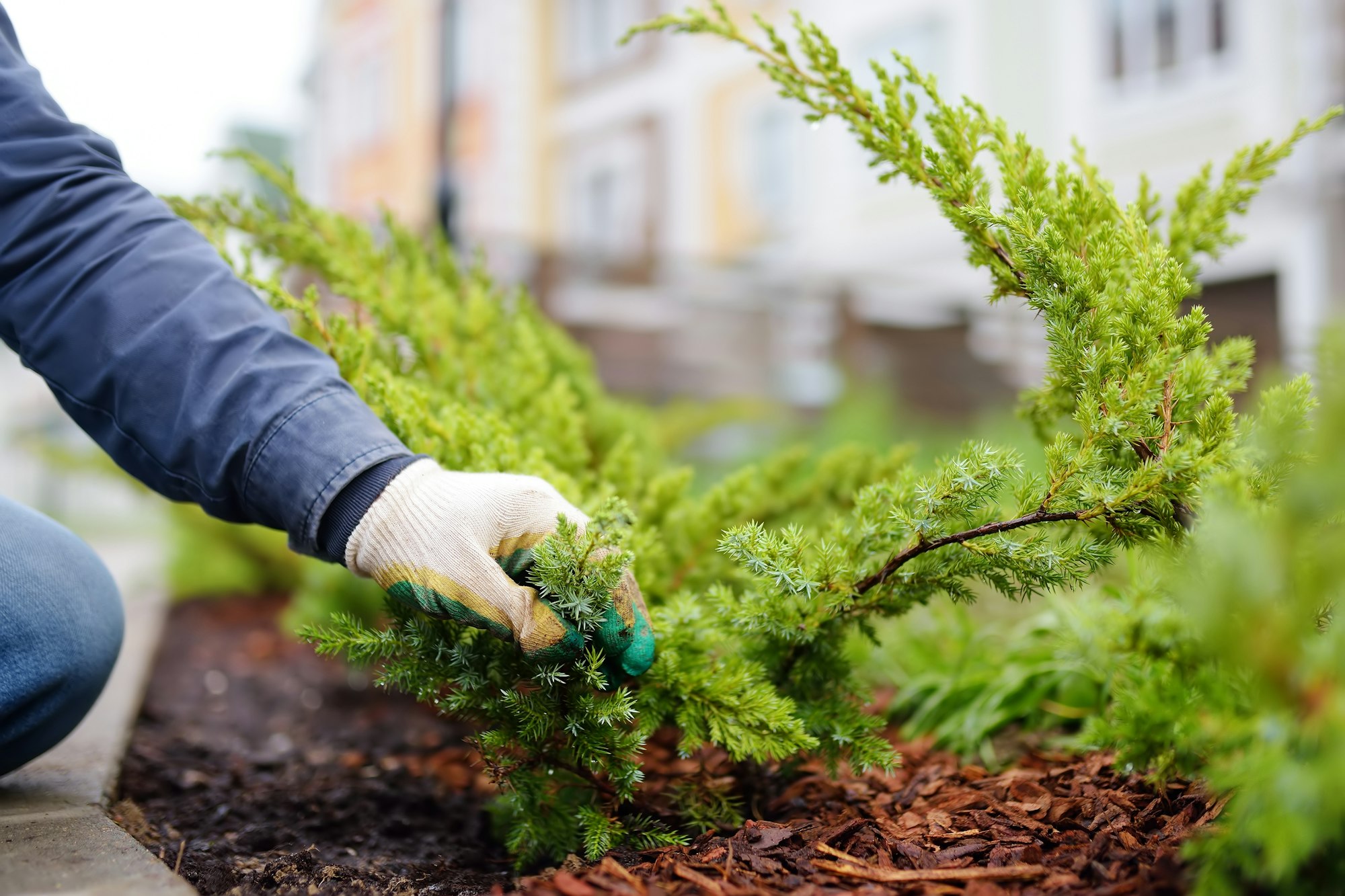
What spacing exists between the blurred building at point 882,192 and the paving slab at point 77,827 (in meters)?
3.70

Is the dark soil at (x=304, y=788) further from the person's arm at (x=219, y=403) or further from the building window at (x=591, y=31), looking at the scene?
the building window at (x=591, y=31)

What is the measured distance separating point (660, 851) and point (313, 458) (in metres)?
0.66

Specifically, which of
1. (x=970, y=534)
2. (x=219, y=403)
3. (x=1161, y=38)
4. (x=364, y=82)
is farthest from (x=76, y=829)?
(x=364, y=82)

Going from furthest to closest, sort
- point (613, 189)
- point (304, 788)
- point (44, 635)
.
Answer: point (613, 189)
point (304, 788)
point (44, 635)

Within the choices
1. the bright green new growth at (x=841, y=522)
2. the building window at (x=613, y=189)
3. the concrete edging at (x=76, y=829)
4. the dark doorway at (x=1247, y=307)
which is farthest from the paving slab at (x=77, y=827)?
the building window at (x=613, y=189)

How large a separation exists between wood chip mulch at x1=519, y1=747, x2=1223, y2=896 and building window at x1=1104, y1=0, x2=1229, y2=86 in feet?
22.2

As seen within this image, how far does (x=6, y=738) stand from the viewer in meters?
1.40

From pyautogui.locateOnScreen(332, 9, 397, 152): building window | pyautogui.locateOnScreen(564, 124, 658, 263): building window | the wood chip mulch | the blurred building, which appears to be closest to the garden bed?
the wood chip mulch

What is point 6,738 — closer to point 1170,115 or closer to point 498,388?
point 498,388

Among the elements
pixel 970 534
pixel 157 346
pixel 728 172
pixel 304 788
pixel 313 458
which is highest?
pixel 728 172

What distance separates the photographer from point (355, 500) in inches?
46.9

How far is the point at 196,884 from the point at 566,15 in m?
11.8

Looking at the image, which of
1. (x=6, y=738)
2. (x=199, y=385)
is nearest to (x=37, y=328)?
(x=199, y=385)

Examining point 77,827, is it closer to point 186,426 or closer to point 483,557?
point 186,426
